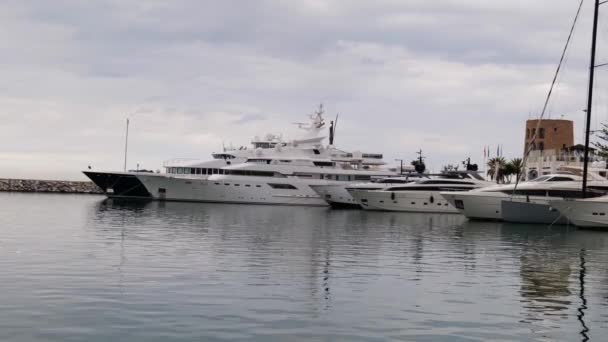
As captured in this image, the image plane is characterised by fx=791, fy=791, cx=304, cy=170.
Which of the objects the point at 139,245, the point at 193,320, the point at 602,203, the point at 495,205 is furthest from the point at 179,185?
the point at 193,320

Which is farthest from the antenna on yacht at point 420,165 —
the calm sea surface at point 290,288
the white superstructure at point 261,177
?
the calm sea surface at point 290,288

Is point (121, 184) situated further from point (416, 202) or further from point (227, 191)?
point (416, 202)

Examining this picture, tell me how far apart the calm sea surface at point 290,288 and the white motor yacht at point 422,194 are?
31891 mm

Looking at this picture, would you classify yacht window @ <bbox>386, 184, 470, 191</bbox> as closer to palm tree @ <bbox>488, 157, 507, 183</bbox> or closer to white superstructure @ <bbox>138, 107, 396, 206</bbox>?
white superstructure @ <bbox>138, 107, 396, 206</bbox>

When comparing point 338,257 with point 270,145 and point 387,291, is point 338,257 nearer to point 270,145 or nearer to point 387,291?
point 387,291

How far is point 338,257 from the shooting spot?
1006 inches

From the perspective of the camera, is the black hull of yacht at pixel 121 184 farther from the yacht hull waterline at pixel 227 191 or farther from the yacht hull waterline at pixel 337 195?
the yacht hull waterline at pixel 337 195

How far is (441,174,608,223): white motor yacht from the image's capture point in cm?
4984

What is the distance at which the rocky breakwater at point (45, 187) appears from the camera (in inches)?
4291

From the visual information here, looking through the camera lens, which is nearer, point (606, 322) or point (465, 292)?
point (606, 322)

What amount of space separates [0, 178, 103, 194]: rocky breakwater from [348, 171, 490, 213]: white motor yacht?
53961 millimetres

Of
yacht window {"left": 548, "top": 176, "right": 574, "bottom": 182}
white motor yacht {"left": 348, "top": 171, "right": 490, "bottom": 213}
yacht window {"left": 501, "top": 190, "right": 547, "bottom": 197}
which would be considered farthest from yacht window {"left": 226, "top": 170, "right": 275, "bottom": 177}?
yacht window {"left": 548, "top": 176, "right": 574, "bottom": 182}

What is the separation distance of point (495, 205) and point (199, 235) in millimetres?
26017

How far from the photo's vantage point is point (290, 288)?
58.7ft
